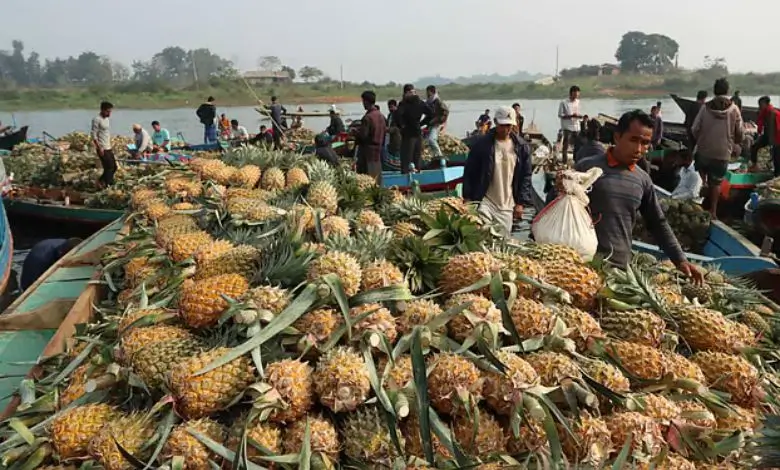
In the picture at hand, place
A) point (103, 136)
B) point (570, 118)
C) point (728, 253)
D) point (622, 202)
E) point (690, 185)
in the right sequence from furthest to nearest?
point (570, 118) < point (103, 136) < point (690, 185) < point (728, 253) < point (622, 202)

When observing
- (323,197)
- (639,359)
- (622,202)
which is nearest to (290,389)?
(639,359)

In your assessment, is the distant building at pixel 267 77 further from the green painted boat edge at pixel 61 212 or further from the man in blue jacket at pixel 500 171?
the man in blue jacket at pixel 500 171

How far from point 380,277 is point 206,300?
80 cm

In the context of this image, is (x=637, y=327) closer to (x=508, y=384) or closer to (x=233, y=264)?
(x=508, y=384)

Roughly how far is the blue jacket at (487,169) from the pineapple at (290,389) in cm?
389

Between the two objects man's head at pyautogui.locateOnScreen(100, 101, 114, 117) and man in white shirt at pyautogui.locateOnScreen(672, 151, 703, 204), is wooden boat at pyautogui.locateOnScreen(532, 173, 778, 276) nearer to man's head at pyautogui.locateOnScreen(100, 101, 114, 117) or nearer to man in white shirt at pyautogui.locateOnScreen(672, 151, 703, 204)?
man in white shirt at pyautogui.locateOnScreen(672, 151, 703, 204)

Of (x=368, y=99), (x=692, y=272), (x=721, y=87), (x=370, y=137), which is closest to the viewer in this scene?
(x=692, y=272)

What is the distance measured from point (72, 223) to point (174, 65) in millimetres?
144428

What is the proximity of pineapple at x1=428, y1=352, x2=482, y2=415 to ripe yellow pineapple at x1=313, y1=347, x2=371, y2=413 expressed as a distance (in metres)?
0.25

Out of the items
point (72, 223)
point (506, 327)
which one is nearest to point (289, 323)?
point (506, 327)

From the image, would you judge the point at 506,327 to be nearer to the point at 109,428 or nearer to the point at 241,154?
the point at 109,428

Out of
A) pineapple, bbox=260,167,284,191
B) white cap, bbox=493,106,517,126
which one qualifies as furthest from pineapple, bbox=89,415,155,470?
white cap, bbox=493,106,517,126

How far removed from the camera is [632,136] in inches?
150

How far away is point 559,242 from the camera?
3.64 m
